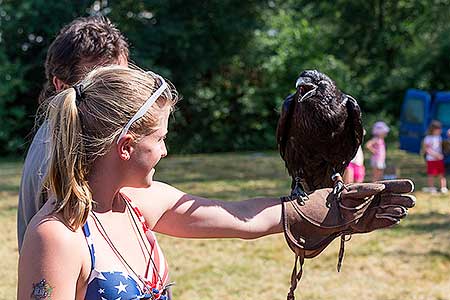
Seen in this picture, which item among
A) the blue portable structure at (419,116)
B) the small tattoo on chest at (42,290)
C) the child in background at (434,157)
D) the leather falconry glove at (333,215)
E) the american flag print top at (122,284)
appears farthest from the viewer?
the blue portable structure at (419,116)

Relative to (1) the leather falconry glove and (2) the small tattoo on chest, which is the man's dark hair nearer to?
(1) the leather falconry glove

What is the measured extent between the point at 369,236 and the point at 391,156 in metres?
8.94

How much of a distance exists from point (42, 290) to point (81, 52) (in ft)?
3.93

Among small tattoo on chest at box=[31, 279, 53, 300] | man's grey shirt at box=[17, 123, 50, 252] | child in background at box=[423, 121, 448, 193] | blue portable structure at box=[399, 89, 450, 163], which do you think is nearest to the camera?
small tattoo on chest at box=[31, 279, 53, 300]

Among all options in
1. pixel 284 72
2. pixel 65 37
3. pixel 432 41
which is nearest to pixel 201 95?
pixel 284 72

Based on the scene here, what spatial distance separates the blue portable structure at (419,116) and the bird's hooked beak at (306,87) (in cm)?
970

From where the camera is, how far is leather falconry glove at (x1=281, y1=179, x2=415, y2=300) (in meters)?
2.28

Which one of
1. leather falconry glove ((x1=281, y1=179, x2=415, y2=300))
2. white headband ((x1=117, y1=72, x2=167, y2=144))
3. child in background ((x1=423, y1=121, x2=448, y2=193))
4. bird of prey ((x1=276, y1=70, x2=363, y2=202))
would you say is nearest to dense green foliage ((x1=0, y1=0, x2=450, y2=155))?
child in background ((x1=423, y1=121, x2=448, y2=193))

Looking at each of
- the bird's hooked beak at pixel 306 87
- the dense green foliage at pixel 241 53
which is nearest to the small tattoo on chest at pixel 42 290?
the bird's hooked beak at pixel 306 87

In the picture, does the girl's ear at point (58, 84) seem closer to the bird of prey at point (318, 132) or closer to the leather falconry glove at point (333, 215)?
the bird of prey at point (318, 132)

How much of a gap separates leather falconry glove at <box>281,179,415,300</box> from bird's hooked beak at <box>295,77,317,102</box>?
361 mm

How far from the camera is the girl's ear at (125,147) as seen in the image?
1802 mm

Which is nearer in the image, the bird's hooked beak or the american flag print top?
the american flag print top

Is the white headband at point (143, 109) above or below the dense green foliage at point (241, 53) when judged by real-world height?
above
